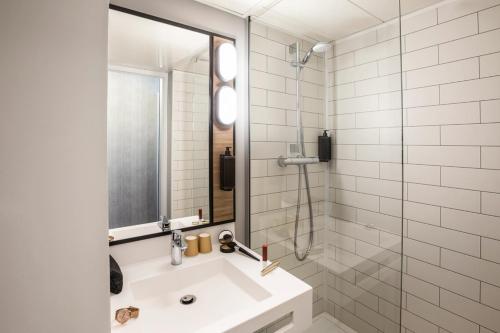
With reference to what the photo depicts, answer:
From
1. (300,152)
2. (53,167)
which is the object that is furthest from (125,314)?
(300,152)

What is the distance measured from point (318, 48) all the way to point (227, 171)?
999 mm

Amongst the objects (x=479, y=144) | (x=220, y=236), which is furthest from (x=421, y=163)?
(x=220, y=236)

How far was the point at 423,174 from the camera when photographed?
5.08 feet

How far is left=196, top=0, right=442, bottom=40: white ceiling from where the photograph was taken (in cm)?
139

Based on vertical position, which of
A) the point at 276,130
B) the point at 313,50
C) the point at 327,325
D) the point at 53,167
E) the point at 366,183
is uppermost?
the point at 313,50

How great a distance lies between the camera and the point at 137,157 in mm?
1221

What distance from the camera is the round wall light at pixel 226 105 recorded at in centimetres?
145

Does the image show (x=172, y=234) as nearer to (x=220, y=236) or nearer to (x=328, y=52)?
(x=220, y=236)

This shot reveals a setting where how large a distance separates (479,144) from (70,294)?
6.03 feet

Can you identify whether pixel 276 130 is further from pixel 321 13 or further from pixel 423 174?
pixel 423 174

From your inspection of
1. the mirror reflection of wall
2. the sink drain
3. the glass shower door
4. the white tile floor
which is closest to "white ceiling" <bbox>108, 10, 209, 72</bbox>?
the mirror reflection of wall

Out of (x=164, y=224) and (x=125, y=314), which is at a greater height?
(x=164, y=224)

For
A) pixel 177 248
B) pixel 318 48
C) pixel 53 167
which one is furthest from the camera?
→ pixel 318 48

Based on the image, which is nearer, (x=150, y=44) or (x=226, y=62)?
(x=150, y=44)
